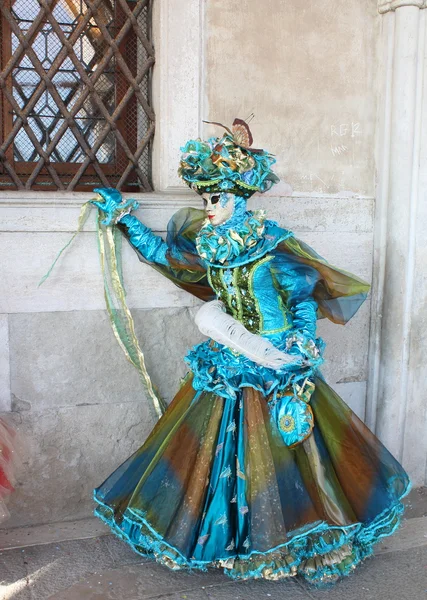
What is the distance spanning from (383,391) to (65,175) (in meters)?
2.02

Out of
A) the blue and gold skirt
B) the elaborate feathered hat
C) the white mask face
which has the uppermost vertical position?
the elaborate feathered hat

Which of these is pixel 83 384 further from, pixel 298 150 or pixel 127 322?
pixel 298 150

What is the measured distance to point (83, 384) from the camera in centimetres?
337

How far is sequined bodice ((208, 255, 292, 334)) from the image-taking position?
295cm

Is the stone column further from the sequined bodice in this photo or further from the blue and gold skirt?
the sequined bodice

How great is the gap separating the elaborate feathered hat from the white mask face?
0.02 m

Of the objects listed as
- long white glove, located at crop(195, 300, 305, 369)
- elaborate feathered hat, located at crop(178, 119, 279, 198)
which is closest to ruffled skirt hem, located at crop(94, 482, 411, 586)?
long white glove, located at crop(195, 300, 305, 369)

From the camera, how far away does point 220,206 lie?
2.92 metres

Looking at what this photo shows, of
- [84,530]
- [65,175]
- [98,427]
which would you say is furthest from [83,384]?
[65,175]

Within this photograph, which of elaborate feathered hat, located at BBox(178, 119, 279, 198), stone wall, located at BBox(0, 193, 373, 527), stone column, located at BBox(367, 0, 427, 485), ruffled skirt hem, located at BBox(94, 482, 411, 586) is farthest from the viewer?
stone column, located at BBox(367, 0, 427, 485)

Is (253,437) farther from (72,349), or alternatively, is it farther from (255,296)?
(72,349)

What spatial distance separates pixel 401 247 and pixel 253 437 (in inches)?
58.5

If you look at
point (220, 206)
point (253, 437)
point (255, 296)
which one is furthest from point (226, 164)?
point (253, 437)

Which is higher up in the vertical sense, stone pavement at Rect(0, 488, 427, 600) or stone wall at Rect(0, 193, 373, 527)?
stone wall at Rect(0, 193, 373, 527)
